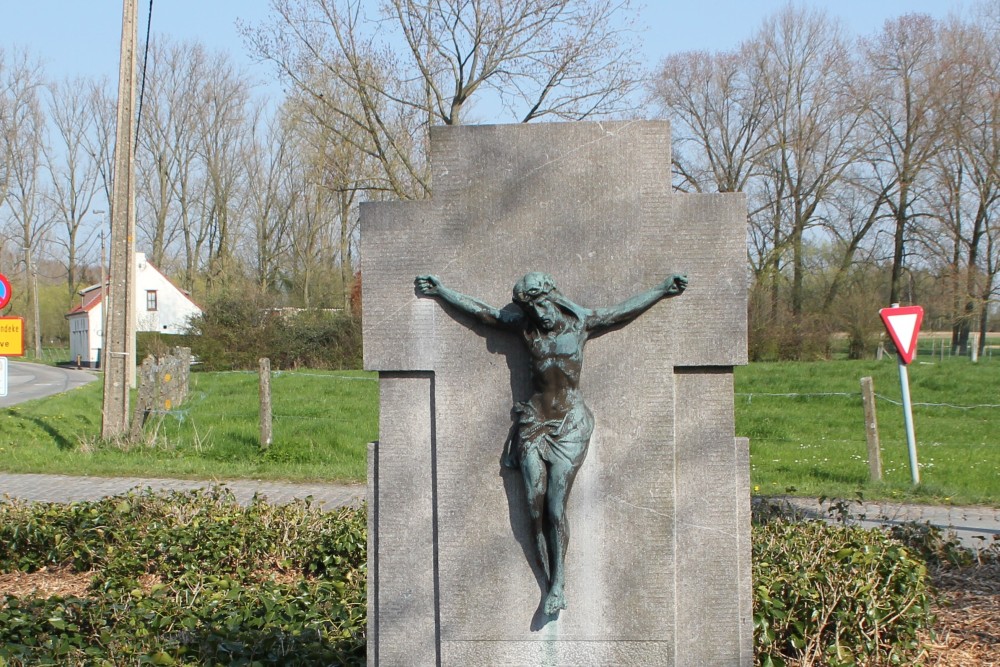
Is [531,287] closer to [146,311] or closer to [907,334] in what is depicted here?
[907,334]

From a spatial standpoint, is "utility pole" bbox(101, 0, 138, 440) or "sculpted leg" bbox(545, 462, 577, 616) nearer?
"sculpted leg" bbox(545, 462, 577, 616)

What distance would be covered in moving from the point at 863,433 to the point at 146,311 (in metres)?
46.7

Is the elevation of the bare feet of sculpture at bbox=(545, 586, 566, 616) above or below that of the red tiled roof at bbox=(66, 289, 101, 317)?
below

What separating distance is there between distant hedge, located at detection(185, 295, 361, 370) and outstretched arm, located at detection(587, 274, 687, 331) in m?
29.4

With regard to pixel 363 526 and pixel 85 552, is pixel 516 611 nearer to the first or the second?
pixel 363 526

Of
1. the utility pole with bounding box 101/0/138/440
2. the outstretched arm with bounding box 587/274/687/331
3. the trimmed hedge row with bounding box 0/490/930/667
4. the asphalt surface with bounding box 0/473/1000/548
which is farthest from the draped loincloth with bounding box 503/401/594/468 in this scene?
the utility pole with bounding box 101/0/138/440

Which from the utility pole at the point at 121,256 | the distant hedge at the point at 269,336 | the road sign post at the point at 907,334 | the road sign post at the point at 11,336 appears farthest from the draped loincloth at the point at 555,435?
the distant hedge at the point at 269,336

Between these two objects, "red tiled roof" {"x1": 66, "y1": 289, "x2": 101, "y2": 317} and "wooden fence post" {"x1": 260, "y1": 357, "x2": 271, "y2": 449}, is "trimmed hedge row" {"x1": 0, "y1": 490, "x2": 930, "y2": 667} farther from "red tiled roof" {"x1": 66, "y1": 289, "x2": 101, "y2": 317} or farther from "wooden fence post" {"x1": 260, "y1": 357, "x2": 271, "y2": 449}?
"red tiled roof" {"x1": 66, "y1": 289, "x2": 101, "y2": 317}

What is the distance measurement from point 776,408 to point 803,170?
82.2ft

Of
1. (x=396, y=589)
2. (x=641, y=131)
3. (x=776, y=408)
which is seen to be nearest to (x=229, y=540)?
(x=396, y=589)

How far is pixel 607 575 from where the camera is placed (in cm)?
351

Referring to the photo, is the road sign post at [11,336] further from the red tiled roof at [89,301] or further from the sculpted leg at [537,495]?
the red tiled roof at [89,301]

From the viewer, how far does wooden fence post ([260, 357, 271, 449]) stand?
42.9 feet

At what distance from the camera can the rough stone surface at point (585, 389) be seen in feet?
11.5
